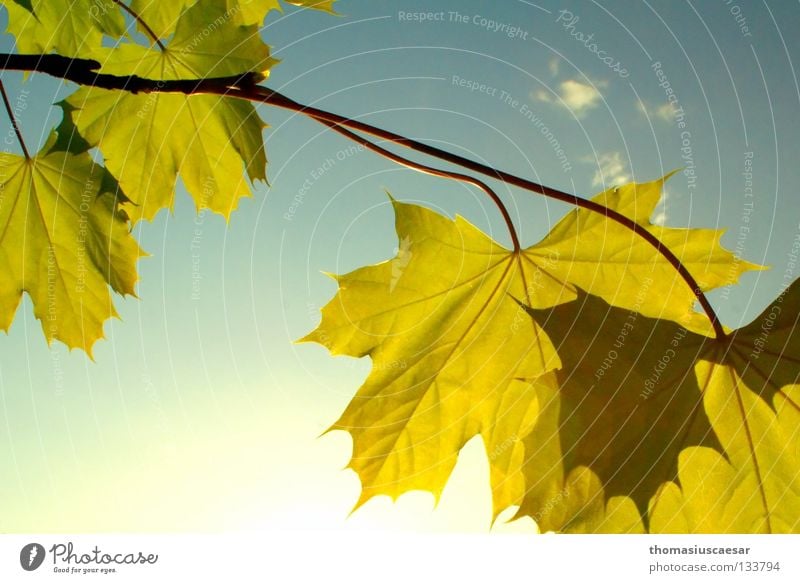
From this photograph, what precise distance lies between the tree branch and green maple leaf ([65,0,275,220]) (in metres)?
0.10

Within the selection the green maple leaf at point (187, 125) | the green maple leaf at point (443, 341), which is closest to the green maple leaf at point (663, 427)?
the green maple leaf at point (443, 341)

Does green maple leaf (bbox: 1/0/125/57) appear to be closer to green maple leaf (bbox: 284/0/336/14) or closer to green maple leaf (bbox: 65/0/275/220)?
green maple leaf (bbox: 65/0/275/220)

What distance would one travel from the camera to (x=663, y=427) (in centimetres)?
49

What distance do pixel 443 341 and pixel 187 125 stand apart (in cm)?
36

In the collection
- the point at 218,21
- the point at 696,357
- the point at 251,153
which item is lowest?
the point at 696,357

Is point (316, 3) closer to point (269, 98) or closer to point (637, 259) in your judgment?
point (269, 98)

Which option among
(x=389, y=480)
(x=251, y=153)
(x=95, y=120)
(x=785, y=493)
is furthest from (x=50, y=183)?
(x=785, y=493)

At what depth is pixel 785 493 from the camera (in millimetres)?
517

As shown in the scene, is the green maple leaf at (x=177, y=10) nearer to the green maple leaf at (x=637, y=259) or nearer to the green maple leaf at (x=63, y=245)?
the green maple leaf at (x=63, y=245)

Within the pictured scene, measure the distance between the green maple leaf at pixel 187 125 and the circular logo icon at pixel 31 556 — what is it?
0.34m

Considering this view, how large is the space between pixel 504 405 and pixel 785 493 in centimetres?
25

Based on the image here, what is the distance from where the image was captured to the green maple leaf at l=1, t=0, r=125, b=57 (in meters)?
0.64

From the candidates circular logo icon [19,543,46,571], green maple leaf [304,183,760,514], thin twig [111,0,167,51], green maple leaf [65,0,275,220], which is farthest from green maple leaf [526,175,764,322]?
circular logo icon [19,543,46,571]

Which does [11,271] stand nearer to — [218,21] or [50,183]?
[50,183]
